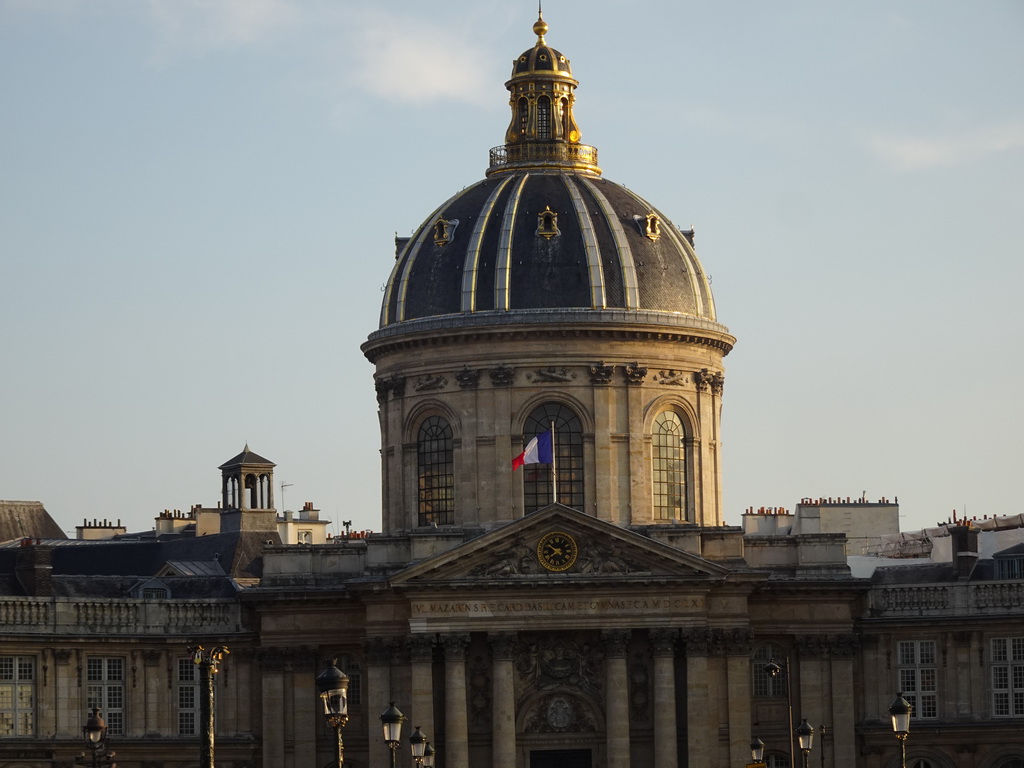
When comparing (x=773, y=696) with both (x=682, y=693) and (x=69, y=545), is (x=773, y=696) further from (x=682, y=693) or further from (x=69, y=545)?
(x=69, y=545)

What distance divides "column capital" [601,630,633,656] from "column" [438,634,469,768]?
173 inches

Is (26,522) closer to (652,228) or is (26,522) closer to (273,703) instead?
(273,703)

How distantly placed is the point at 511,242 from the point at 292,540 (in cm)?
3910

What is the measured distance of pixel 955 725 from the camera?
303 feet

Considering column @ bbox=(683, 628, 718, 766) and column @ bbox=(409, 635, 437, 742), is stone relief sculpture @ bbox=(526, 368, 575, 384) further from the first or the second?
column @ bbox=(409, 635, 437, 742)

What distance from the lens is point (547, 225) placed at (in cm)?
9538

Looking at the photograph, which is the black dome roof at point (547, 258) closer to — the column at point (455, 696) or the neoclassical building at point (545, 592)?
the neoclassical building at point (545, 592)

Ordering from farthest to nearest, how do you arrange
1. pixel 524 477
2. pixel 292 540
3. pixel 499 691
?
pixel 292 540, pixel 524 477, pixel 499 691

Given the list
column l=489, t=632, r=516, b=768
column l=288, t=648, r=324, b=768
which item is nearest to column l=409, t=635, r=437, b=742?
column l=489, t=632, r=516, b=768

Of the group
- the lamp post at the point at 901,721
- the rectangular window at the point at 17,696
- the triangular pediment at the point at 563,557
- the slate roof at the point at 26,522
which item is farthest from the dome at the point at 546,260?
the lamp post at the point at 901,721

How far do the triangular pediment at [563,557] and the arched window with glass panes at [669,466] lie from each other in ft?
20.8

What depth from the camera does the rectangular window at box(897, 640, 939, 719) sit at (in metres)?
93.2

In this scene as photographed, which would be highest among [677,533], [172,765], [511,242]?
[511,242]

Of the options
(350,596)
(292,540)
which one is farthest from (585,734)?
(292,540)
